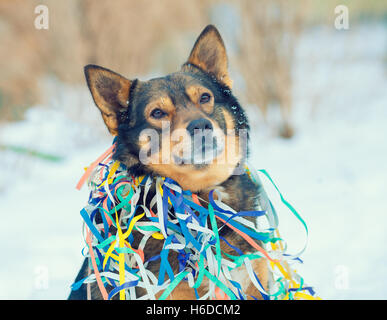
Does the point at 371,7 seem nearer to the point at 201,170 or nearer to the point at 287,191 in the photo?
the point at 287,191

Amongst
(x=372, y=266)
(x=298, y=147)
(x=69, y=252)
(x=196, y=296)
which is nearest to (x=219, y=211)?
(x=196, y=296)

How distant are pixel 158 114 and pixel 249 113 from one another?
12.9 ft

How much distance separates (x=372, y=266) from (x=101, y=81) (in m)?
2.28

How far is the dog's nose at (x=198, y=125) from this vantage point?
70.5 inches

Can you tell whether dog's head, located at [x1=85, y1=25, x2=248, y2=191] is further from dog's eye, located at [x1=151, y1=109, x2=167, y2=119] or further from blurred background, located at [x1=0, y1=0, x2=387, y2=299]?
blurred background, located at [x1=0, y1=0, x2=387, y2=299]

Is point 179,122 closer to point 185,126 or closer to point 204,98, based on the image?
point 185,126

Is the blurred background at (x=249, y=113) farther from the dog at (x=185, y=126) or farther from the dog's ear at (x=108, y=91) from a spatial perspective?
the dog's ear at (x=108, y=91)

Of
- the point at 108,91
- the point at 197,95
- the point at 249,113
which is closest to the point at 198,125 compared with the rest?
the point at 197,95

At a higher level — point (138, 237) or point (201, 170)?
point (201, 170)

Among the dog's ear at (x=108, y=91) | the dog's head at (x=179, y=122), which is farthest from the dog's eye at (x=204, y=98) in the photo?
the dog's ear at (x=108, y=91)

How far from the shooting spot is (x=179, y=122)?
1.87 m

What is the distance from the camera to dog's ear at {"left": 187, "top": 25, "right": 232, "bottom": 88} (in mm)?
2092

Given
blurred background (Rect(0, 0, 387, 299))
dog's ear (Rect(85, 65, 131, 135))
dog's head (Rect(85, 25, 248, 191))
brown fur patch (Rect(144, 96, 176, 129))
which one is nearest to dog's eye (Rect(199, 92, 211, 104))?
dog's head (Rect(85, 25, 248, 191))

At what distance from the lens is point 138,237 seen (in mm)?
1896
